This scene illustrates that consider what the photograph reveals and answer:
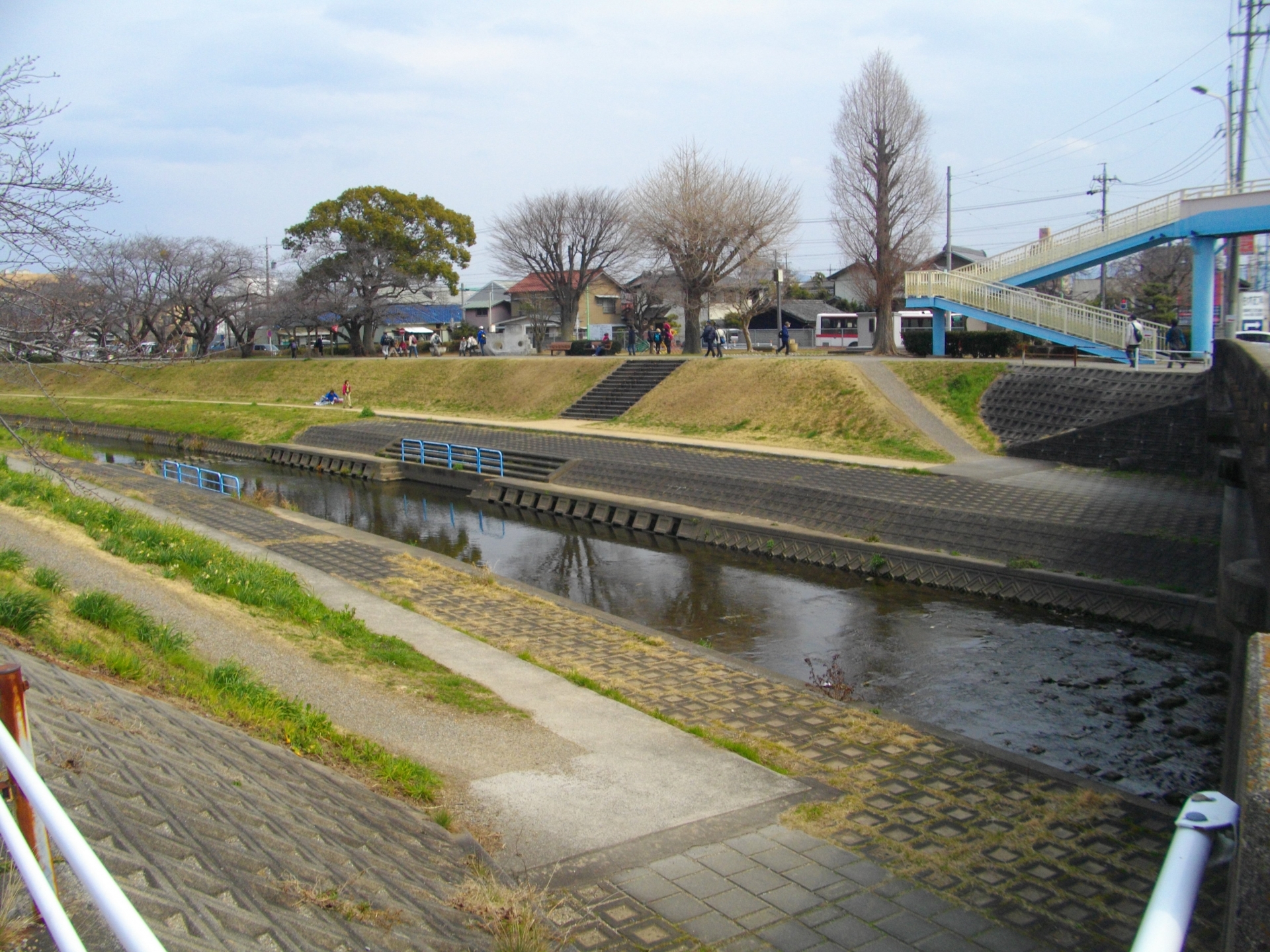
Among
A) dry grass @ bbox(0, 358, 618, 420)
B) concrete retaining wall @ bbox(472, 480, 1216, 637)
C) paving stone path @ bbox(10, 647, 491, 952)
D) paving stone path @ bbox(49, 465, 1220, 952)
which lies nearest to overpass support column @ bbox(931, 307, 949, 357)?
dry grass @ bbox(0, 358, 618, 420)

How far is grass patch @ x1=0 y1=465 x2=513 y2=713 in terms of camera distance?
9.28 m

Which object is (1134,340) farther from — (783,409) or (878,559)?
(878,559)

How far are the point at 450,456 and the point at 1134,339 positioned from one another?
19.1m

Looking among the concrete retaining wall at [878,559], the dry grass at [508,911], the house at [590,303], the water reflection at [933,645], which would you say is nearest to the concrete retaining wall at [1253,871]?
the dry grass at [508,911]

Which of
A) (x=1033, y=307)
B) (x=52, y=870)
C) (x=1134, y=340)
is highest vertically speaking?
(x=1033, y=307)

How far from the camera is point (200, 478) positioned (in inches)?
985

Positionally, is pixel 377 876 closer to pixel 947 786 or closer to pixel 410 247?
pixel 947 786

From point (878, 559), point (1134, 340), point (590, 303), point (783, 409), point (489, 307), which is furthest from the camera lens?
point (489, 307)

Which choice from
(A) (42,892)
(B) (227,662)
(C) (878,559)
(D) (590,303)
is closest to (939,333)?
(C) (878,559)

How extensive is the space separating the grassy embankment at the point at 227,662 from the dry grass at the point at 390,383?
2039 cm

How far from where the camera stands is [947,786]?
7535 mm

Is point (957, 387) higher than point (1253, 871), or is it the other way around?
point (957, 387)

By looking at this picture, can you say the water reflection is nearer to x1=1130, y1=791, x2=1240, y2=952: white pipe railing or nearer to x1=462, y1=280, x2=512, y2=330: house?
x1=1130, y1=791, x2=1240, y2=952: white pipe railing

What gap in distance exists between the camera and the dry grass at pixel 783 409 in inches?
1004
